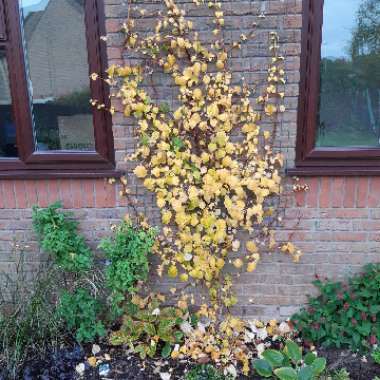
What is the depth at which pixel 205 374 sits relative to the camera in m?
2.57

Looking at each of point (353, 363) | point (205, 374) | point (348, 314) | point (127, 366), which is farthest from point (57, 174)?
point (353, 363)

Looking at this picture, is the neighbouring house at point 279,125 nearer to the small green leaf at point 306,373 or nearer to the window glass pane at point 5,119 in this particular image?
the window glass pane at point 5,119

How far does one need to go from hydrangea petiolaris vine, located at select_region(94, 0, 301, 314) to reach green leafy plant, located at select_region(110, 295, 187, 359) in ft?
1.05

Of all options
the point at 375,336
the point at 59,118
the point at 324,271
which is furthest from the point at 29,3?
the point at 375,336

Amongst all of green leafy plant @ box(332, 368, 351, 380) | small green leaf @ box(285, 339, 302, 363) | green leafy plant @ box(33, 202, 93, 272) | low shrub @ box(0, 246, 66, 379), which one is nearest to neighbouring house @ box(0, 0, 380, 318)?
green leafy plant @ box(33, 202, 93, 272)

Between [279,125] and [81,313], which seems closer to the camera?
[279,125]

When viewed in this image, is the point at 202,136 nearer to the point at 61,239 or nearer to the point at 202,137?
the point at 202,137

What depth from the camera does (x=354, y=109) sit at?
264 centimetres

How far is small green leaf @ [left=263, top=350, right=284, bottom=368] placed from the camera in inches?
98.7

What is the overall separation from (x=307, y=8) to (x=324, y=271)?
1.74 metres

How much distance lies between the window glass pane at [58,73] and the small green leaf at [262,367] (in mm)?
1761

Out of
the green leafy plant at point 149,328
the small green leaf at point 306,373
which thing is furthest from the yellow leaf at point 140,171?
the small green leaf at point 306,373

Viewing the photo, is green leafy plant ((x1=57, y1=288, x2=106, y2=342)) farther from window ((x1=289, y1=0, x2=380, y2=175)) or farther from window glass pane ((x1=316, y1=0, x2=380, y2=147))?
window glass pane ((x1=316, y1=0, x2=380, y2=147))

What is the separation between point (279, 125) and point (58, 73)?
150 centimetres
